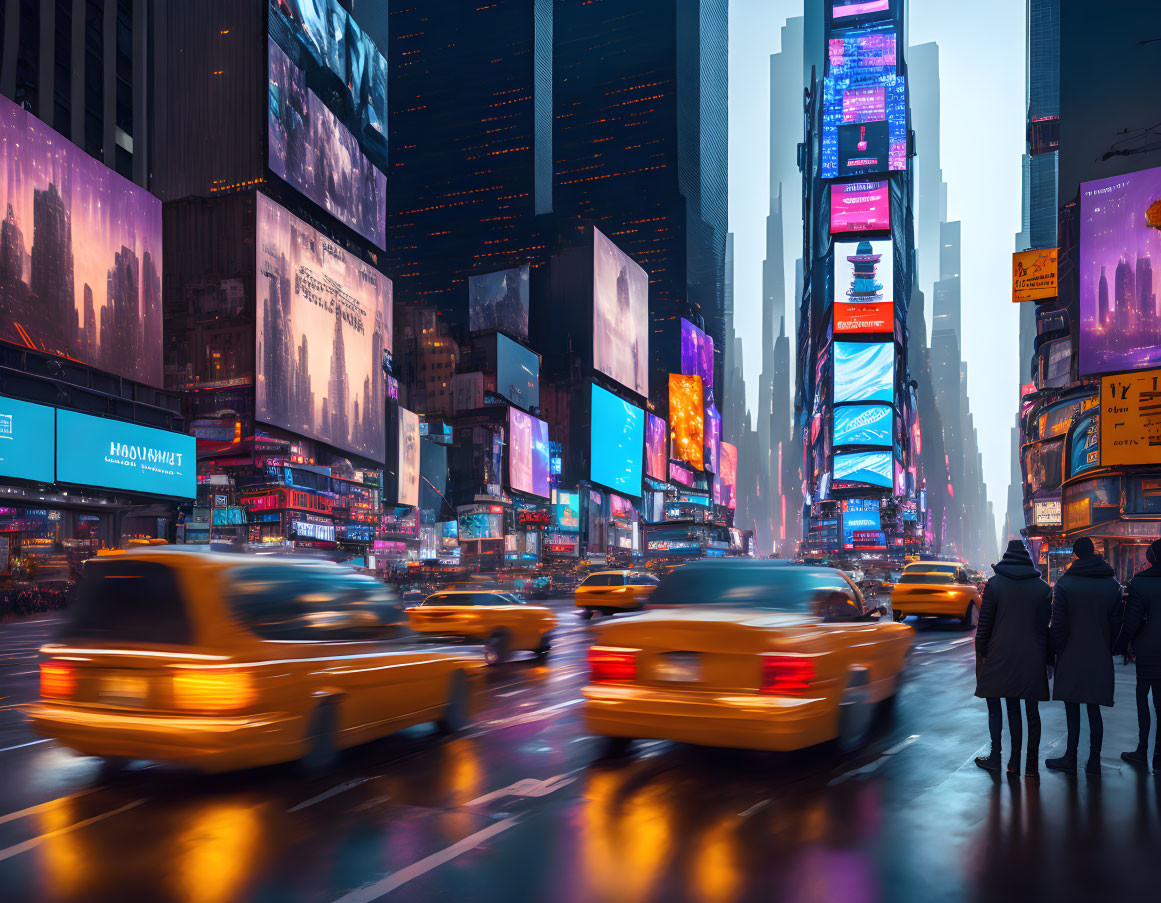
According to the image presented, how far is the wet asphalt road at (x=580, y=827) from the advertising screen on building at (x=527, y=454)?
109699 mm

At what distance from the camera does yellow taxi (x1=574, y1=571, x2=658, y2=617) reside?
2792cm

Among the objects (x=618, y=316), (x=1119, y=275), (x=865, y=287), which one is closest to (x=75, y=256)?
(x=1119, y=275)

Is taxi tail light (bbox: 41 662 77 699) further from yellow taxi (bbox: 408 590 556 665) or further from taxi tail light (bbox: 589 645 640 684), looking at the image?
yellow taxi (bbox: 408 590 556 665)

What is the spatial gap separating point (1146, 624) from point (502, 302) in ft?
474

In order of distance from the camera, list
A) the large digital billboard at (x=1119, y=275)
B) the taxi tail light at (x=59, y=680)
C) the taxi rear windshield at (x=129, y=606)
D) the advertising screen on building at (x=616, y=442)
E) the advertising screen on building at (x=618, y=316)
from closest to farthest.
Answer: the taxi rear windshield at (x=129, y=606), the taxi tail light at (x=59, y=680), the large digital billboard at (x=1119, y=275), the advertising screen on building at (x=616, y=442), the advertising screen on building at (x=618, y=316)

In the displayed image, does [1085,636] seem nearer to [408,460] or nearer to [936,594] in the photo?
[936,594]

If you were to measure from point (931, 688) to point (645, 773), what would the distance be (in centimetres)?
620

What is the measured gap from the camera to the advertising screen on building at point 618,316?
138m

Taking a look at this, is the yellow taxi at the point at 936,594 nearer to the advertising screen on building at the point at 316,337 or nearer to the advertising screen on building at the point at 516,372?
the advertising screen on building at the point at 316,337

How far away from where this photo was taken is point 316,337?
270ft

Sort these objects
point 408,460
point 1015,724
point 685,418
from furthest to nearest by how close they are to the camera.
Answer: point 685,418
point 408,460
point 1015,724

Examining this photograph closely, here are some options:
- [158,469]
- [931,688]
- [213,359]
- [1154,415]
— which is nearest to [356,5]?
[213,359]

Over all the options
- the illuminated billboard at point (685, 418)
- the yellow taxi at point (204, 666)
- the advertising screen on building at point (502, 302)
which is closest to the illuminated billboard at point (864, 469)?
the illuminated billboard at point (685, 418)

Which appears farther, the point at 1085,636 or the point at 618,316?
the point at 618,316
